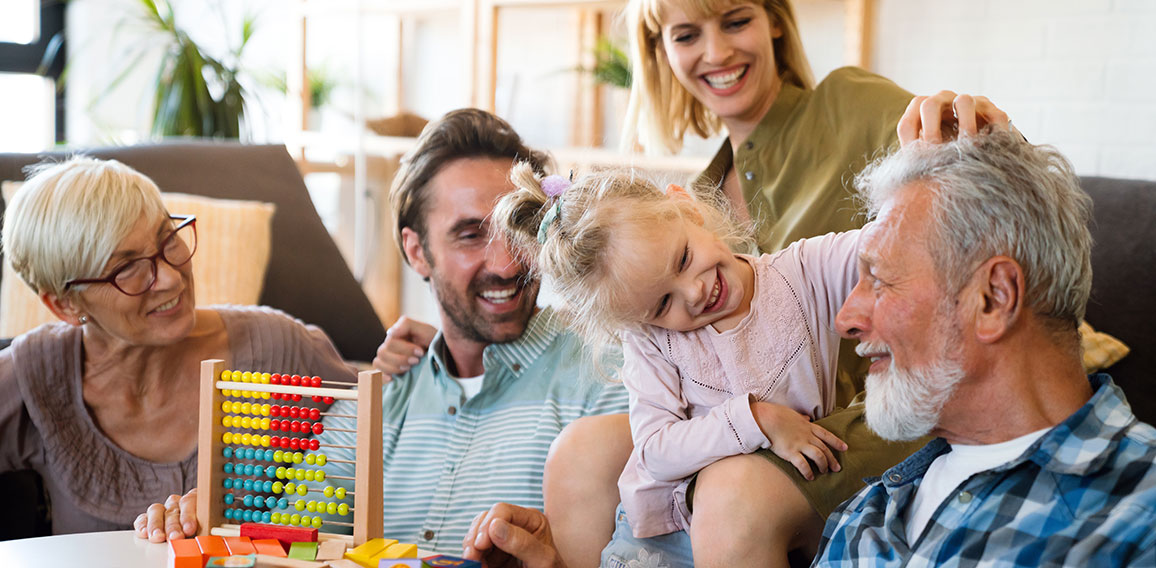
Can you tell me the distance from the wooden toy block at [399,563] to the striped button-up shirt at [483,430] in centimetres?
48

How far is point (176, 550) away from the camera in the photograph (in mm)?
1465

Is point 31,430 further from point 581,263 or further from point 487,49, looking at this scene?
point 487,49

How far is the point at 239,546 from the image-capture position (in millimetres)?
1482

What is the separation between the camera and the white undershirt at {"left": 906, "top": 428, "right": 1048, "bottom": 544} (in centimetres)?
126

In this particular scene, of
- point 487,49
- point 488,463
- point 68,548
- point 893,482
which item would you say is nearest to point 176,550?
point 68,548

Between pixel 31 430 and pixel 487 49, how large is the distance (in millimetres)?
→ 2732

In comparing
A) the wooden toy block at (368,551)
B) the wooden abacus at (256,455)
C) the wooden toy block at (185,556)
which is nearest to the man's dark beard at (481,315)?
the wooden abacus at (256,455)

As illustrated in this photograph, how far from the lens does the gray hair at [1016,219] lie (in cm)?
122

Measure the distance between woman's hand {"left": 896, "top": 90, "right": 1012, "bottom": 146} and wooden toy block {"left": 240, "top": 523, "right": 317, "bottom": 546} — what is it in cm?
99

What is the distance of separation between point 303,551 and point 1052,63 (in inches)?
102

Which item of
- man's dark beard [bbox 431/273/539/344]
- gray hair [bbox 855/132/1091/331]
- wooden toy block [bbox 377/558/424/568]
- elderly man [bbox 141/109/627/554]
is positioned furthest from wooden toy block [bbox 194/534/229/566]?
gray hair [bbox 855/132/1091/331]

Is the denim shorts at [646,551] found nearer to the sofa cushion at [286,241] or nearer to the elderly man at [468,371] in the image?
the elderly man at [468,371]

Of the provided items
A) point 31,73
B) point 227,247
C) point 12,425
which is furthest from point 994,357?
point 31,73

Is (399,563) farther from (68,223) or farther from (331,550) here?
(68,223)
